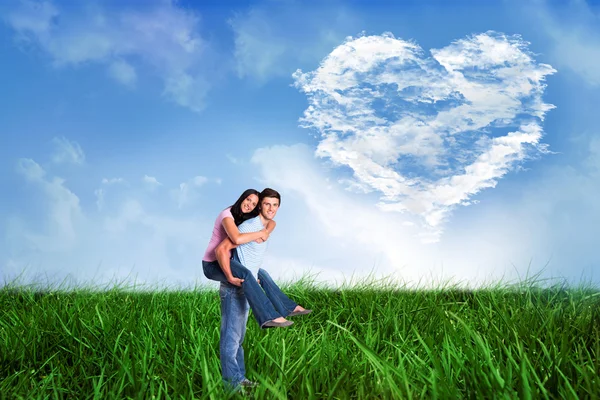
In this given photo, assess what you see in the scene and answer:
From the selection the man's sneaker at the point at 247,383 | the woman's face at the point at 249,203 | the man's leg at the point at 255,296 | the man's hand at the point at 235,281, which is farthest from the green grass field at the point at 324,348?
the woman's face at the point at 249,203

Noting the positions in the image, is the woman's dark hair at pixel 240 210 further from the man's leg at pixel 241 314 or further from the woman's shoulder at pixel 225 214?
the man's leg at pixel 241 314

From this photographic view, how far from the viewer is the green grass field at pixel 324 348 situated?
309 cm

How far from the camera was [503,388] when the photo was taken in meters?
2.62

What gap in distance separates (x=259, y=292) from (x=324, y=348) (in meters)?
0.70

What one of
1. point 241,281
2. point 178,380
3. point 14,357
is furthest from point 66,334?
point 241,281

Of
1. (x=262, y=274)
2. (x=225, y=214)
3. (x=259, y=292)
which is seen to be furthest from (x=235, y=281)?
(x=225, y=214)

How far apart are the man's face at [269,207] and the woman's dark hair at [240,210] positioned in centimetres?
7

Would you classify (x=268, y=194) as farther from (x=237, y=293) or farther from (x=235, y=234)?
(x=237, y=293)

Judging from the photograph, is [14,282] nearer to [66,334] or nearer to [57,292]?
[57,292]

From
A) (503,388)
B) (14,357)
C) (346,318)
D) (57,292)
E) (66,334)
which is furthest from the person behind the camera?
(57,292)

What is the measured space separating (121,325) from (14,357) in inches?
33.3

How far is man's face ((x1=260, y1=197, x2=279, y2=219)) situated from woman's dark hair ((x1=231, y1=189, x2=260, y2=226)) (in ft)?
0.24

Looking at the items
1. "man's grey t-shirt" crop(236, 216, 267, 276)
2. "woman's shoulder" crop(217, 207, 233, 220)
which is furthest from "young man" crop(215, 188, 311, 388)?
"woman's shoulder" crop(217, 207, 233, 220)

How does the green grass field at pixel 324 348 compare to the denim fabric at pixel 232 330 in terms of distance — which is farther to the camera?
the denim fabric at pixel 232 330
